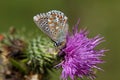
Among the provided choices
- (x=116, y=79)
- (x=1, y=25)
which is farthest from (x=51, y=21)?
(x=116, y=79)

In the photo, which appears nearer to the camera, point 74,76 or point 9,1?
point 74,76

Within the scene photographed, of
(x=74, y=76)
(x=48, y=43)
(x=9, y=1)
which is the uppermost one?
(x=9, y=1)

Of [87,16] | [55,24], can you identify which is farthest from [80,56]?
[87,16]

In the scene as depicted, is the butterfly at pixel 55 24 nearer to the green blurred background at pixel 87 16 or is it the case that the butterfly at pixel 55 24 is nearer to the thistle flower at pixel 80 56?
the thistle flower at pixel 80 56

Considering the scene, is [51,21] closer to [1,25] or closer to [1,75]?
[1,75]

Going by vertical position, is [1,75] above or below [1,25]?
below

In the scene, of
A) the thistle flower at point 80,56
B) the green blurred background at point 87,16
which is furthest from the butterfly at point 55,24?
the green blurred background at point 87,16

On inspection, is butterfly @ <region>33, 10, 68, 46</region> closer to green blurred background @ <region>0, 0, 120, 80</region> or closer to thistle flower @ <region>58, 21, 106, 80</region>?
thistle flower @ <region>58, 21, 106, 80</region>

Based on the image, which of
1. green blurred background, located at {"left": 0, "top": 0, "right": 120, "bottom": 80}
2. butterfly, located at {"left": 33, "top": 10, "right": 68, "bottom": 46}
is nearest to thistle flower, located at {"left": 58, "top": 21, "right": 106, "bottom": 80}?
butterfly, located at {"left": 33, "top": 10, "right": 68, "bottom": 46}

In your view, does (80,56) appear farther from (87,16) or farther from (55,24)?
(87,16)
